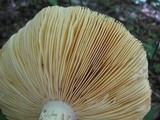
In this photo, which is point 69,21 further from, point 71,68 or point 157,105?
point 157,105

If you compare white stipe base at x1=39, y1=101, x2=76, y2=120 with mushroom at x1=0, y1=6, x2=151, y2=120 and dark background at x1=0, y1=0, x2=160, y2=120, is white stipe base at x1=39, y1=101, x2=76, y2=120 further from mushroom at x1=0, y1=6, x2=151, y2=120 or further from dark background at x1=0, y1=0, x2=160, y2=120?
dark background at x1=0, y1=0, x2=160, y2=120

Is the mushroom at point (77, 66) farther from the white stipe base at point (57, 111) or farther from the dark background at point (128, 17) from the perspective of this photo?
the dark background at point (128, 17)

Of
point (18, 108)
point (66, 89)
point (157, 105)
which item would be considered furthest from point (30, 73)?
point (157, 105)

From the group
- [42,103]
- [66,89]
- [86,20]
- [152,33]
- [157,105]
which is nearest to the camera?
[86,20]

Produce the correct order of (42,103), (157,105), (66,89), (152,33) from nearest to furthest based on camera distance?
1. (66,89)
2. (42,103)
3. (157,105)
4. (152,33)

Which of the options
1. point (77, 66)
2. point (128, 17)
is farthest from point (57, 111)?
point (128, 17)

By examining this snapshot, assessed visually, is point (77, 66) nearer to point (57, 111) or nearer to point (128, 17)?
point (57, 111)

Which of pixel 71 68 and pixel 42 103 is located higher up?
pixel 71 68

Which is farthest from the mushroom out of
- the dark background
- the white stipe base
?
the dark background
